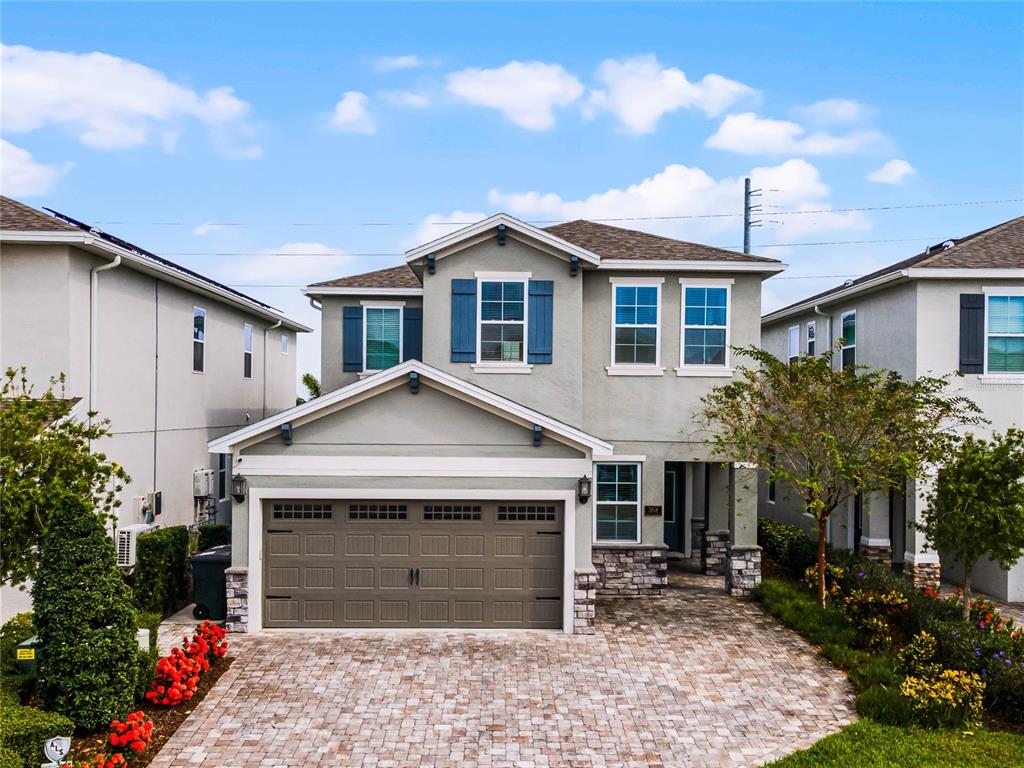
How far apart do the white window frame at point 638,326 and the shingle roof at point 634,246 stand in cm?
46

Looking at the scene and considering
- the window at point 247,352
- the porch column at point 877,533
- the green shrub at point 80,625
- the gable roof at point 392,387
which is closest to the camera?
the green shrub at point 80,625

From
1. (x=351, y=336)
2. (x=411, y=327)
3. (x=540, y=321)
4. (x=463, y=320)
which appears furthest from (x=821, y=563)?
(x=351, y=336)

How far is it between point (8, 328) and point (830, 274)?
2657 centimetres

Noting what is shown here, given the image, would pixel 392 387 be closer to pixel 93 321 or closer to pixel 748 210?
pixel 93 321

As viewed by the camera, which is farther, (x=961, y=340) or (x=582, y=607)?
(x=961, y=340)

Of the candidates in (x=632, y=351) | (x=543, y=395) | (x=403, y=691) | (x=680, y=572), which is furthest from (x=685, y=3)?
(x=403, y=691)

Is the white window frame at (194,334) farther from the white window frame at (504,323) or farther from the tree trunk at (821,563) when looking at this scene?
the tree trunk at (821,563)

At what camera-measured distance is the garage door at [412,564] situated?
11945 millimetres

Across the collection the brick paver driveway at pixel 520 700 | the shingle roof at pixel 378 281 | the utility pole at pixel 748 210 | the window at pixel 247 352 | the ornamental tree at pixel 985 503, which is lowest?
the brick paver driveway at pixel 520 700

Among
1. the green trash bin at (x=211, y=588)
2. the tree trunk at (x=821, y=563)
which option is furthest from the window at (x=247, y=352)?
the tree trunk at (x=821, y=563)

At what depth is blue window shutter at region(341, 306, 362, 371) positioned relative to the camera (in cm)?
1612

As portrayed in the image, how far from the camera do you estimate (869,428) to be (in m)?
12.0

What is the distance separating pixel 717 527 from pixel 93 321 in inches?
512

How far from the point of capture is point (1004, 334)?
46.9ft
